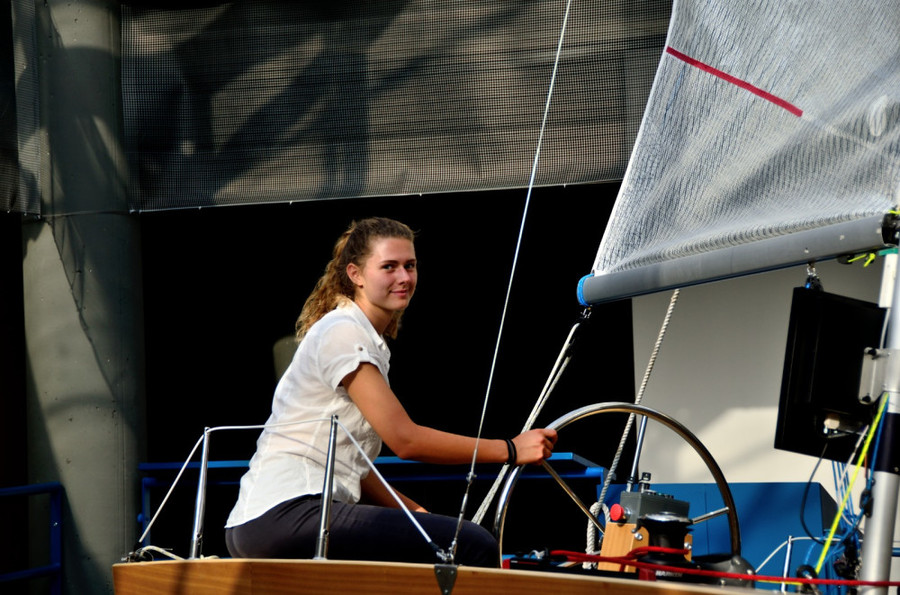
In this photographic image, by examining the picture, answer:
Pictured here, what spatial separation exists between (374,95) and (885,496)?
326cm

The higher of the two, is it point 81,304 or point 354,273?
point 354,273

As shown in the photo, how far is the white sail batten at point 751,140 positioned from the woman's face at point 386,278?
408mm

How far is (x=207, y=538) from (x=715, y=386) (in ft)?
9.58

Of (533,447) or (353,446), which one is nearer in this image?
(533,447)

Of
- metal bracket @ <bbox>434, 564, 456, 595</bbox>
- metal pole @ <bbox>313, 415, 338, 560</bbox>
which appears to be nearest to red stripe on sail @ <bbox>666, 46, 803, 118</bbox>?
metal pole @ <bbox>313, 415, 338, 560</bbox>

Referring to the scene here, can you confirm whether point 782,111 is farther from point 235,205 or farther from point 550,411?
point 550,411

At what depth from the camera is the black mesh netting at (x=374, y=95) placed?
14.0 ft

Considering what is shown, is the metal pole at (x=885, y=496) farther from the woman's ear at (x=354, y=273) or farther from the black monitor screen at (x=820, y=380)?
the woman's ear at (x=354, y=273)

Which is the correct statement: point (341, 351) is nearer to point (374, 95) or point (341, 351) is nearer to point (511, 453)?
point (511, 453)

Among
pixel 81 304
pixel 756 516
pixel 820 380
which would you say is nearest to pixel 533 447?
pixel 820 380

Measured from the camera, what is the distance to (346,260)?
233 cm

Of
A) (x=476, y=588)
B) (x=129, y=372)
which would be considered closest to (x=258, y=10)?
Answer: (x=129, y=372)

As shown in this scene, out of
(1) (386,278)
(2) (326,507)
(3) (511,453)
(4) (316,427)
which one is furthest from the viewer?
(1) (386,278)

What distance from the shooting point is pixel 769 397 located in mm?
4723
